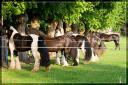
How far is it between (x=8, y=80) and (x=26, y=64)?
4422 millimetres

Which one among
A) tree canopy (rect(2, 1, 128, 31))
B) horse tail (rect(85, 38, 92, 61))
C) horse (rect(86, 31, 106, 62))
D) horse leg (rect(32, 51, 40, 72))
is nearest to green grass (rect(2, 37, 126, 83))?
horse leg (rect(32, 51, 40, 72))

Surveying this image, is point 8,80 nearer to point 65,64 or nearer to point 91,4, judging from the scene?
point 65,64

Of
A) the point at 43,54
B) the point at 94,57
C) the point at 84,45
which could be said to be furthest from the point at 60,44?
the point at 94,57

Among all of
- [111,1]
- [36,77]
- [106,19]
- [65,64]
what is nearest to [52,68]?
[65,64]

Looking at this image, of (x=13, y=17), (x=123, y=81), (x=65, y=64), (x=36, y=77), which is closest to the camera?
(x=123, y=81)

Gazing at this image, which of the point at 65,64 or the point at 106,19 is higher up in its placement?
the point at 106,19

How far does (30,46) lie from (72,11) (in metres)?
4.64

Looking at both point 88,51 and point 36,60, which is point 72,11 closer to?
point 88,51

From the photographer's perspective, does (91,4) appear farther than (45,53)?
Yes

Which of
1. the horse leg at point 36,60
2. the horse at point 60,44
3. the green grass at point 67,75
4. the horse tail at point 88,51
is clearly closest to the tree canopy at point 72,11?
the horse at point 60,44

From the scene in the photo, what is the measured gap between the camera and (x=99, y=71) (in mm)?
15000

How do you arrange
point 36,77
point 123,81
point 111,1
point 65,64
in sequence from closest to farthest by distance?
point 123,81
point 36,77
point 65,64
point 111,1

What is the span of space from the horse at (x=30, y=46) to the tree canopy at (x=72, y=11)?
163 cm

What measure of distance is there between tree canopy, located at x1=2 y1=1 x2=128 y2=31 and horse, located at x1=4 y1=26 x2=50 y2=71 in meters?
1.63
